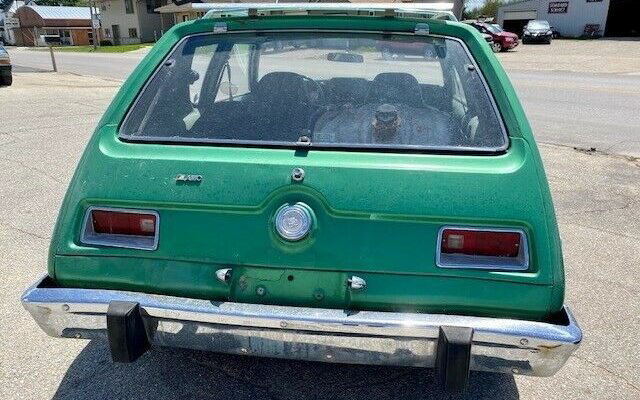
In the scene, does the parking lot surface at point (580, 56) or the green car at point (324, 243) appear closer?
the green car at point (324, 243)

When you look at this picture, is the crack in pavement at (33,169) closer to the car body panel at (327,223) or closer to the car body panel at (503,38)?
the car body panel at (327,223)

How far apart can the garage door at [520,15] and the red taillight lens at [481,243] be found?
49.1 m

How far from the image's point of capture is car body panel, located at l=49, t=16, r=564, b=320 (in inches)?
80.0

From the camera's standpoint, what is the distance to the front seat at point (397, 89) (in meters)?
2.50

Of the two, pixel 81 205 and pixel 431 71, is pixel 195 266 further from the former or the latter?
pixel 431 71

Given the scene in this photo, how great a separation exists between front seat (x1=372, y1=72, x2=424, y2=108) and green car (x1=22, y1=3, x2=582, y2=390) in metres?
0.15

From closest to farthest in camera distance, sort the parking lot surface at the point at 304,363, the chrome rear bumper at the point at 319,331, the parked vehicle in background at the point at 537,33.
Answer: the chrome rear bumper at the point at 319,331 < the parking lot surface at the point at 304,363 < the parked vehicle in background at the point at 537,33

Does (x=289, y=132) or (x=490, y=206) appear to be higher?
(x=289, y=132)

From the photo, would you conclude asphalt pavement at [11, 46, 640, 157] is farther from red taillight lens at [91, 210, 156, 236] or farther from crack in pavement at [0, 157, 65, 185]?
red taillight lens at [91, 210, 156, 236]

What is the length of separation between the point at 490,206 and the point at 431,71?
1204 millimetres

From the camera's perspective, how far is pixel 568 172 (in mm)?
6656

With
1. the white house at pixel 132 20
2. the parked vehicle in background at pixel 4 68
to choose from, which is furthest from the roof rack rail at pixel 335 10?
the white house at pixel 132 20

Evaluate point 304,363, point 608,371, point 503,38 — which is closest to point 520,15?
point 503,38

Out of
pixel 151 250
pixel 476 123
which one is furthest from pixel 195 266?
pixel 476 123
